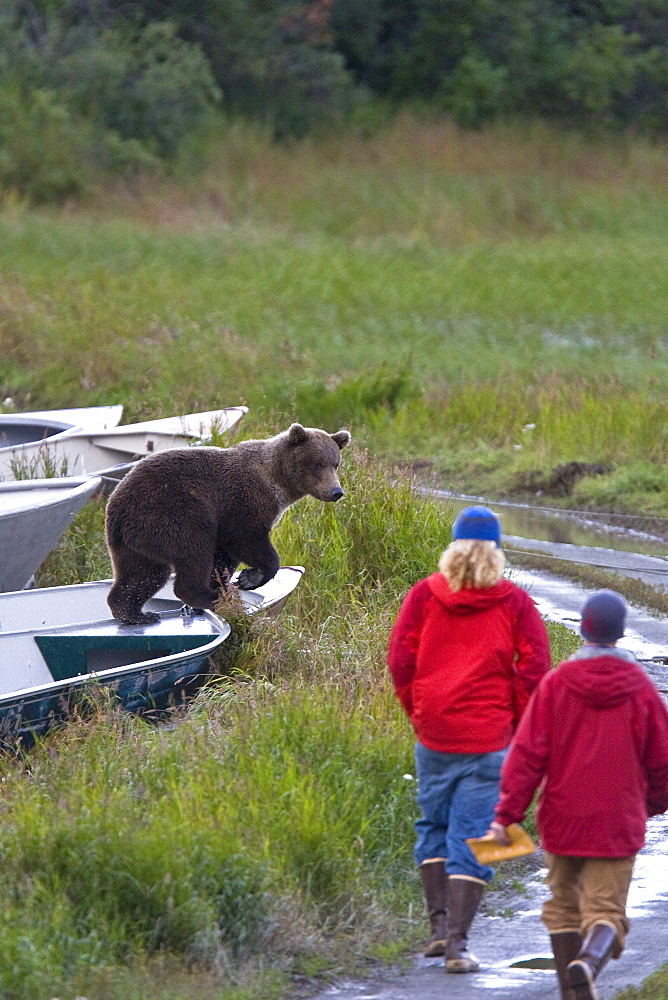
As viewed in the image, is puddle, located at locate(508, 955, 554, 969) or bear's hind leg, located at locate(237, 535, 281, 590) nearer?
puddle, located at locate(508, 955, 554, 969)

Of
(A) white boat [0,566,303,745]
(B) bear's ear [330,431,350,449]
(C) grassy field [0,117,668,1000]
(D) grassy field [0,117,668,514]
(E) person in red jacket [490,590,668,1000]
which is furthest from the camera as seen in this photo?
(D) grassy field [0,117,668,514]

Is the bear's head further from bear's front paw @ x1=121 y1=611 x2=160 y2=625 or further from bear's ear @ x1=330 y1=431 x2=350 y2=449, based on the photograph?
bear's front paw @ x1=121 y1=611 x2=160 y2=625

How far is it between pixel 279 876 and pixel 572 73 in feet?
167

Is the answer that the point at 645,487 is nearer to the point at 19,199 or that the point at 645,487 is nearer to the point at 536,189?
the point at 19,199

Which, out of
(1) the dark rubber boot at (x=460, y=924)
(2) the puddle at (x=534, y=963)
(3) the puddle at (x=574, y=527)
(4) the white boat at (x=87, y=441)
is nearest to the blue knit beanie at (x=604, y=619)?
(1) the dark rubber boot at (x=460, y=924)

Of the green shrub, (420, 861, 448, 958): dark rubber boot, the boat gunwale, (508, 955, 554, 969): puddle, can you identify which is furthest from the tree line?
(508, 955, 554, 969): puddle

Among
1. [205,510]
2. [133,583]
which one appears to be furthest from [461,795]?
[133,583]

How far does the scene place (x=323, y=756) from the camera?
7.02 m

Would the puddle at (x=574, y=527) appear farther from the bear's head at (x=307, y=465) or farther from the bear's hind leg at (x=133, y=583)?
the bear's hind leg at (x=133, y=583)

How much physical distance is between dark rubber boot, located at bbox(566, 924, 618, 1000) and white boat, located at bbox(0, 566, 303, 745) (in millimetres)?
3830

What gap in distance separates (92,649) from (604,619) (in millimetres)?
5005

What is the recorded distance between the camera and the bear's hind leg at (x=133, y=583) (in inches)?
354

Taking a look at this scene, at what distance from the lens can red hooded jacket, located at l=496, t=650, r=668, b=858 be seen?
4.95m

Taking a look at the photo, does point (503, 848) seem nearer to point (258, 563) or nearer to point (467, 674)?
point (467, 674)
